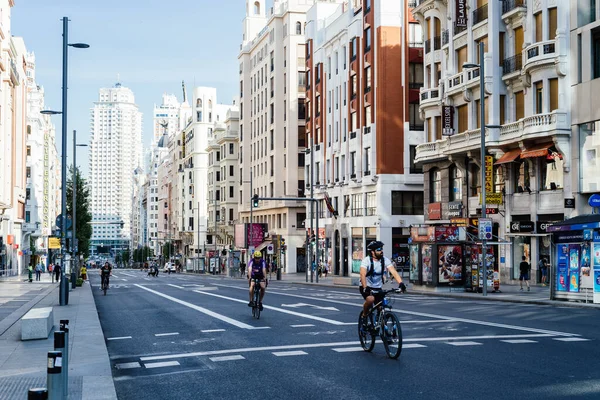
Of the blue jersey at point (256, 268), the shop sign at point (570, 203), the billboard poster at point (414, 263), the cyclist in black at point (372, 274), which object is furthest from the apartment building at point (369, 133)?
the cyclist in black at point (372, 274)

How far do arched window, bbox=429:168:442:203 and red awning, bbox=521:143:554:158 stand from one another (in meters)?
10.5

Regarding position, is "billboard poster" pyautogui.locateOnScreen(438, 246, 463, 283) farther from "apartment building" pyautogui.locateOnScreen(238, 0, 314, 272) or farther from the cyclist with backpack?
"apartment building" pyautogui.locateOnScreen(238, 0, 314, 272)

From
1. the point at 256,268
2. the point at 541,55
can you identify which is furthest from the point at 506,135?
the point at 256,268

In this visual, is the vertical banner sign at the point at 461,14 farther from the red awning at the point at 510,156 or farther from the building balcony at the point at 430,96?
the red awning at the point at 510,156

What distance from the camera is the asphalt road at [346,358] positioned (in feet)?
31.2

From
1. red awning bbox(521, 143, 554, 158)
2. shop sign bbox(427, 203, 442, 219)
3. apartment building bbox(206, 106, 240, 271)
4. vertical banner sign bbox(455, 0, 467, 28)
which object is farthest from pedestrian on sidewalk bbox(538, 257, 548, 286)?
apartment building bbox(206, 106, 240, 271)

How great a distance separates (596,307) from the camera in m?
24.1

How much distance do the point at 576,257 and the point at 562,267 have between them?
900 millimetres

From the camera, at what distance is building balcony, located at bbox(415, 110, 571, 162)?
119 feet

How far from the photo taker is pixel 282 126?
274ft

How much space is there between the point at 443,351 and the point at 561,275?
15.6m

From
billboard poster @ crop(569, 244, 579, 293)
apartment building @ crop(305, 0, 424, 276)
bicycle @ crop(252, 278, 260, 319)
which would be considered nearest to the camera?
bicycle @ crop(252, 278, 260, 319)

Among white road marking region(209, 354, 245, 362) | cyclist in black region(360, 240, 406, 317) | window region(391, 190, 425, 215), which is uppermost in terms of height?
window region(391, 190, 425, 215)

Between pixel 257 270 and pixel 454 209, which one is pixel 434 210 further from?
pixel 257 270
